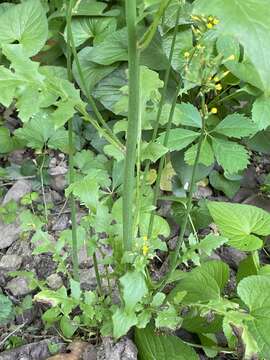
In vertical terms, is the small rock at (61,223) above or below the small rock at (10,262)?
above

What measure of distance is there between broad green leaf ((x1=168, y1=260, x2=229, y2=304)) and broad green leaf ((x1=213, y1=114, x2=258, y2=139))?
42 centimetres

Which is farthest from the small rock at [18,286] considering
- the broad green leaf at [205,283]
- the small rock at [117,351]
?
the broad green leaf at [205,283]

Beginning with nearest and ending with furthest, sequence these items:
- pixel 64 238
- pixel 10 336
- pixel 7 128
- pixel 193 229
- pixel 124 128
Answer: pixel 124 128, pixel 64 238, pixel 10 336, pixel 193 229, pixel 7 128

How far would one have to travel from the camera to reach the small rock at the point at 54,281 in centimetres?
161

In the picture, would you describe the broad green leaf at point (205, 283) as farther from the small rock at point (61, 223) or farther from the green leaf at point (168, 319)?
the small rock at point (61, 223)

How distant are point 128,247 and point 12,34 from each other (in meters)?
0.83

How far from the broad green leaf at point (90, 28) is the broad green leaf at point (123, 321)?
1034 millimetres

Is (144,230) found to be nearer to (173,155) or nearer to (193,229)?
(193,229)

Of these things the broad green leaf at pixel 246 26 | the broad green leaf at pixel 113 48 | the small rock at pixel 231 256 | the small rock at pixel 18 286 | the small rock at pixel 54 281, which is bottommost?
the small rock at pixel 18 286

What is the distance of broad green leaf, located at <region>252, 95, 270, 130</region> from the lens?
1609 mm

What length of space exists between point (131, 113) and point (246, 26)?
0.41 metres

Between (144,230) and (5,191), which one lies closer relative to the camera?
(144,230)

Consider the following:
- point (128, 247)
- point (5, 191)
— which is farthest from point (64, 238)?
point (5, 191)

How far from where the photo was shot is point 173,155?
1852mm
